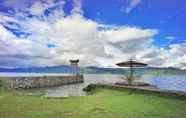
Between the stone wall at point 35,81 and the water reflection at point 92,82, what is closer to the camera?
the water reflection at point 92,82

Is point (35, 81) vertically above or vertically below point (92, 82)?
above

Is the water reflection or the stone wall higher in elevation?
the stone wall

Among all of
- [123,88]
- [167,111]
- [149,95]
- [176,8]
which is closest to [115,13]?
[176,8]

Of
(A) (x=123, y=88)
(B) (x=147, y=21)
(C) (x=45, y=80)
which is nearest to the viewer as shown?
(A) (x=123, y=88)

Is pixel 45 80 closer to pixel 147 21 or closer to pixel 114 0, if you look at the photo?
pixel 147 21

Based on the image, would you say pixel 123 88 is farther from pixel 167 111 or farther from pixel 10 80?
pixel 10 80

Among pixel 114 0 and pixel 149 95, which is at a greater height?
pixel 114 0

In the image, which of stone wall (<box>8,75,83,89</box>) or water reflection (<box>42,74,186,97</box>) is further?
stone wall (<box>8,75,83,89</box>)

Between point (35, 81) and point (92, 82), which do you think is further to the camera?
point (92, 82)

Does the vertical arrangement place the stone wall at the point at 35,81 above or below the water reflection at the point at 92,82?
above

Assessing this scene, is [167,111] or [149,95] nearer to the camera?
[167,111]

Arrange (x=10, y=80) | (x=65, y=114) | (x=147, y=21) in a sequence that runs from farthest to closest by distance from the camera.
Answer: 1. (x=10, y=80)
2. (x=147, y=21)
3. (x=65, y=114)

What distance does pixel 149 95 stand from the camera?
36.5 ft

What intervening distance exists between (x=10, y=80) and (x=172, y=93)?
14.4 m
